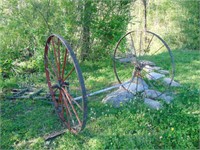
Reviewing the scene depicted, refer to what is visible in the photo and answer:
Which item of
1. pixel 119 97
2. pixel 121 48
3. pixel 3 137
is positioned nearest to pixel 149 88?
pixel 119 97

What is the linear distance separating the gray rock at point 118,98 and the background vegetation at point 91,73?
0.15 m

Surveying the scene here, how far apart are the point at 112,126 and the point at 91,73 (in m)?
2.77

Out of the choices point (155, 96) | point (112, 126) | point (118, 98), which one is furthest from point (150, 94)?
point (112, 126)

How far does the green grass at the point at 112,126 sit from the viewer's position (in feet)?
9.87

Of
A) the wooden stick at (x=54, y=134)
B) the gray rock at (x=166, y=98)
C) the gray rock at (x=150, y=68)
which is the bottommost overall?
the wooden stick at (x=54, y=134)

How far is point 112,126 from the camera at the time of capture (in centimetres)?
336

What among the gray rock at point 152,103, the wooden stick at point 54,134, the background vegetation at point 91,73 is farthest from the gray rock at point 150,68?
the wooden stick at point 54,134

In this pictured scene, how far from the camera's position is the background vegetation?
3.12m

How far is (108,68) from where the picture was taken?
20.6ft

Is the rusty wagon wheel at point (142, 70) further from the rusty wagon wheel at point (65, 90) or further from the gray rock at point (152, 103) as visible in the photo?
the rusty wagon wheel at point (65, 90)

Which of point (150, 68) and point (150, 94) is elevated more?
point (150, 68)

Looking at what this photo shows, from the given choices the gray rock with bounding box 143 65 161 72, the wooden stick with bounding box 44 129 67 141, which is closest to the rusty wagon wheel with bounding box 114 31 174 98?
the gray rock with bounding box 143 65 161 72

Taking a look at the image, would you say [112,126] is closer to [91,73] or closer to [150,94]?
[150,94]

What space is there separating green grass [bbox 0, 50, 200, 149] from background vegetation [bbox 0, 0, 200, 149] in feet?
0.04
